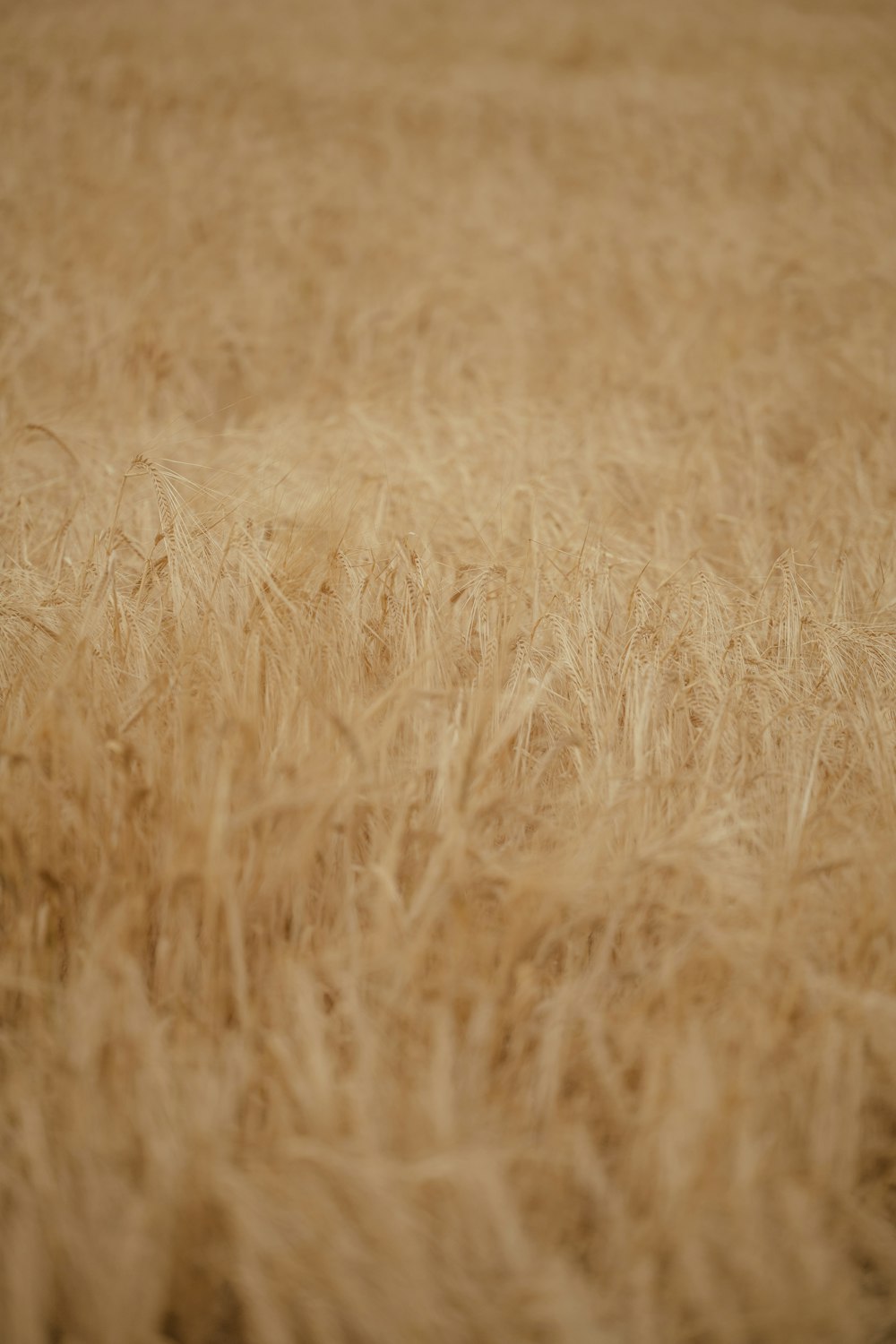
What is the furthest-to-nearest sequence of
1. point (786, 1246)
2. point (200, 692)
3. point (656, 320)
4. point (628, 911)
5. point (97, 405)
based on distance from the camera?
point (656, 320)
point (97, 405)
point (200, 692)
point (628, 911)
point (786, 1246)

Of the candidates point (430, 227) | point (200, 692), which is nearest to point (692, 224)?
point (430, 227)

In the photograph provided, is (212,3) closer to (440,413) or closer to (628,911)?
(440,413)

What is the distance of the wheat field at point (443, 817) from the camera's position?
85cm

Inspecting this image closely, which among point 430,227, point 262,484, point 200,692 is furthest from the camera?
point 430,227

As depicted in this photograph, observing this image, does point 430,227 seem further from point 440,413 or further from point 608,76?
point 608,76

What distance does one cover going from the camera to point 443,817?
1.24 m

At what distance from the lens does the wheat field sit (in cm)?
85

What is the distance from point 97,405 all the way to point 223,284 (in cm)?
106

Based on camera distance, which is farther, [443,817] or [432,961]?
[443,817]

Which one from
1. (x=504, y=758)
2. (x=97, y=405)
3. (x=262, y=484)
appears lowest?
(x=504, y=758)

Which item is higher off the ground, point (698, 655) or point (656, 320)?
point (656, 320)

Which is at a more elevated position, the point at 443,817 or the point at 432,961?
the point at 443,817

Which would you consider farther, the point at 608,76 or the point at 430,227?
the point at 608,76

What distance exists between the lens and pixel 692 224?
4227 mm
